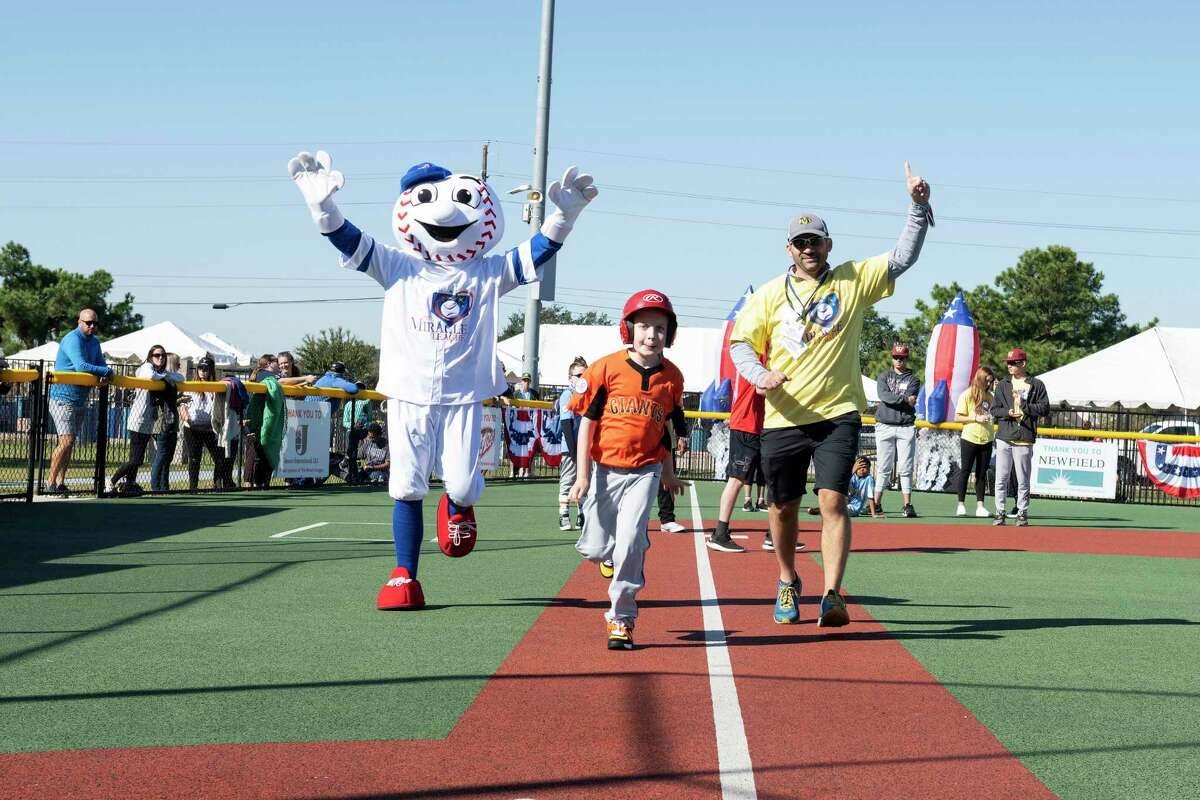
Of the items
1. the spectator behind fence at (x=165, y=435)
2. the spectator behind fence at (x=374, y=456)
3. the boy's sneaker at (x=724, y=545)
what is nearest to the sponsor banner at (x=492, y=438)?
the spectator behind fence at (x=374, y=456)

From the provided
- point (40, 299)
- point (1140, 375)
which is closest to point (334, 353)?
point (40, 299)

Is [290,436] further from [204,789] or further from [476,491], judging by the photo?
[204,789]

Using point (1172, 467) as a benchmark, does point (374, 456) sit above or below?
below

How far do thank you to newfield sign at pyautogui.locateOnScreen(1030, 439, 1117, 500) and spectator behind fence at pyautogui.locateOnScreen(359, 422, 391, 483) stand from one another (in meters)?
11.1

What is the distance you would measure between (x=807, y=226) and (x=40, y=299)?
60572mm

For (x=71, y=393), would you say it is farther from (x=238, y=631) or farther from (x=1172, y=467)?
(x=1172, y=467)

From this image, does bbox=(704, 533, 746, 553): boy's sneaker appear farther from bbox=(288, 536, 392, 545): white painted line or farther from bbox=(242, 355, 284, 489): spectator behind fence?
bbox=(242, 355, 284, 489): spectator behind fence

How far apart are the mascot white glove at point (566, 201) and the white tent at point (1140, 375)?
3360 cm

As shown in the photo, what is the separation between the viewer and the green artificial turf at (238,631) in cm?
462

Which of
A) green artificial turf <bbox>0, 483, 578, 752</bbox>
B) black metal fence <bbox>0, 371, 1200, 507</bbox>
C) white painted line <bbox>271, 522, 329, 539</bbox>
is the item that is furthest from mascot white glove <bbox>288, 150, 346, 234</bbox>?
black metal fence <bbox>0, 371, 1200, 507</bbox>

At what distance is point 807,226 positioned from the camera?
7.11 m

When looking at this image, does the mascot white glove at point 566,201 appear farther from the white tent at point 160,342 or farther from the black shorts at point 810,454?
the white tent at point 160,342

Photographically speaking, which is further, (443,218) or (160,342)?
(160,342)

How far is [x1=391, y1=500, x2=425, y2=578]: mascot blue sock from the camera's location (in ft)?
A: 24.1
